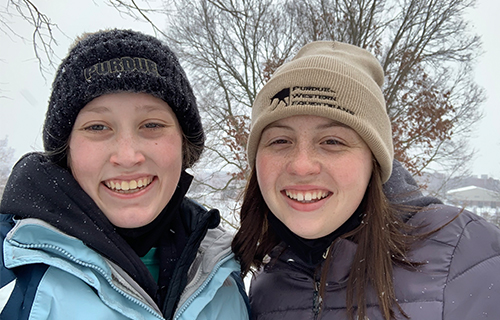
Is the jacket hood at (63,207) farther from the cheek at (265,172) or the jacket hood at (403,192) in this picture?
the jacket hood at (403,192)

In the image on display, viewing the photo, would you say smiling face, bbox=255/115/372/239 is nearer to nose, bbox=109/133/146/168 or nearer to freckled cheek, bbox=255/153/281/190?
freckled cheek, bbox=255/153/281/190

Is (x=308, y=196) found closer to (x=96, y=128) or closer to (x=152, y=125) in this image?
(x=152, y=125)

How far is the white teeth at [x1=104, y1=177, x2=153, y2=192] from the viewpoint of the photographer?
1442 millimetres

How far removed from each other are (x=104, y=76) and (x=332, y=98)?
3.45 ft

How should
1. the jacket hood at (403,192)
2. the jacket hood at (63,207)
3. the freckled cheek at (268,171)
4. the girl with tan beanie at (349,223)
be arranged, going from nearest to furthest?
the jacket hood at (63,207), the girl with tan beanie at (349,223), the freckled cheek at (268,171), the jacket hood at (403,192)

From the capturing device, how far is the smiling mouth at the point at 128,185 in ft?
4.73

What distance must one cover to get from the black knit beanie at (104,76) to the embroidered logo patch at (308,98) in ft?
1.71

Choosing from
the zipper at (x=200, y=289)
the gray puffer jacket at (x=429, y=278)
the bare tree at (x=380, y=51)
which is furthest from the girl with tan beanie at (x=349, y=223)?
the bare tree at (x=380, y=51)

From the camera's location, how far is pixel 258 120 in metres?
1.70

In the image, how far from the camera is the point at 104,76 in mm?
1381

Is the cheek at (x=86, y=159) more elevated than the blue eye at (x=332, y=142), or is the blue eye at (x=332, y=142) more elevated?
the blue eye at (x=332, y=142)

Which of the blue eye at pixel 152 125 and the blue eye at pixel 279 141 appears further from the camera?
the blue eye at pixel 279 141

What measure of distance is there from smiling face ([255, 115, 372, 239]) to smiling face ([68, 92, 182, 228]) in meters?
0.58

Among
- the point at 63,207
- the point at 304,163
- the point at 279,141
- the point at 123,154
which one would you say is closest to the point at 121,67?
the point at 123,154
